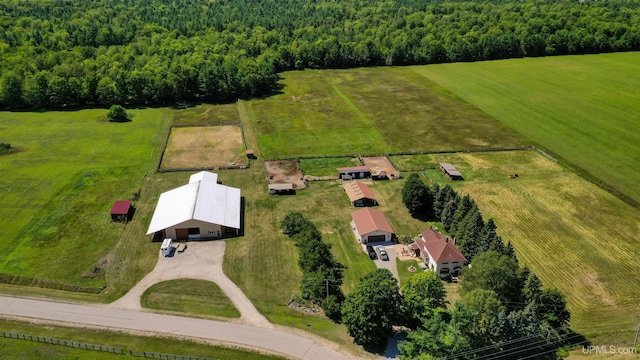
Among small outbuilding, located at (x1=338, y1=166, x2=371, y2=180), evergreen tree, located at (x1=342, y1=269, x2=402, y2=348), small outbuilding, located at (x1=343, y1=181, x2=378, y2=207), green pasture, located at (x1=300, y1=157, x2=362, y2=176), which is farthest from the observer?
green pasture, located at (x1=300, y1=157, x2=362, y2=176)

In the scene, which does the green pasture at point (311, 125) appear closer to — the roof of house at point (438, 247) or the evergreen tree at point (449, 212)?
the evergreen tree at point (449, 212)

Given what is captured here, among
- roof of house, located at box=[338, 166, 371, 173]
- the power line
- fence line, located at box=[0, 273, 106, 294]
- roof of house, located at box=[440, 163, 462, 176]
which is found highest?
the power line

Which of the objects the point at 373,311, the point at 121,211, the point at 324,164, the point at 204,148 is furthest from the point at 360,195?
the point at 204,148

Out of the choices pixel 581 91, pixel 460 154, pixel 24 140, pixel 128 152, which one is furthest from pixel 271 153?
pixel 581 91

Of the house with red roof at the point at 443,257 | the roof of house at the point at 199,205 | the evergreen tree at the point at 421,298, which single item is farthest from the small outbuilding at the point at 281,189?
the evergreen tree at the point at 421,298

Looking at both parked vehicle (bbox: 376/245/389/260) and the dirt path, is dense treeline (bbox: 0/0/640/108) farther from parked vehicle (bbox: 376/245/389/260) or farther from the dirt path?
parked vehicle (bbox: 376/245/389/260)

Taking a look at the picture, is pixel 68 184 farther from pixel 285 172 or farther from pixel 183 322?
pixel 183 322

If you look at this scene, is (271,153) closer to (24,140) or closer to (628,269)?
(24,140)

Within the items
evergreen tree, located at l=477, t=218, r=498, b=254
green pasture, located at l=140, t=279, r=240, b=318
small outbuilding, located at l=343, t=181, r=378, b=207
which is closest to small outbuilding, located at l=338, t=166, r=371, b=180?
small outbuilding, located at l=343, t=181, r=378, b=207

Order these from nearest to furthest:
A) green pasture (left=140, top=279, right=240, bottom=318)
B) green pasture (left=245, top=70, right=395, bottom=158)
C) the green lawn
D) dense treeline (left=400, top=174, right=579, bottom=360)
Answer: dense treeline (left=400, top=174, right=579, bottom=360) < green pasture (left=140, top=279, right=240, bottom=318) < the green lawn < green pasture (left=245, top=70, right=395, bottom=158)
